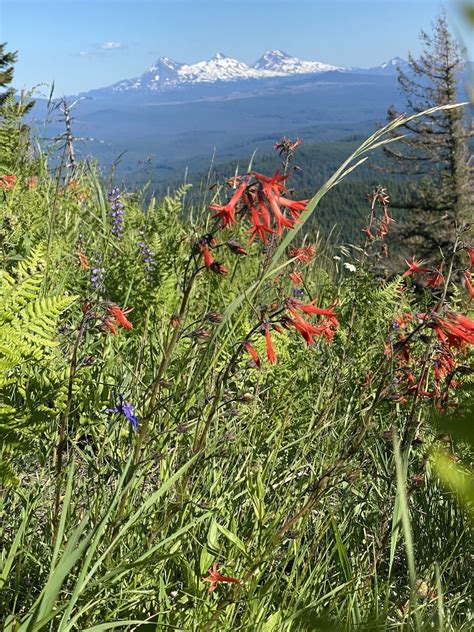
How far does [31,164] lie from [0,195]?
4.93ft

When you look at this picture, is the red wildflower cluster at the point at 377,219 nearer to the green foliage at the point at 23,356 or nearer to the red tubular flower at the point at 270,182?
the red tubular flower at the point at 270,182

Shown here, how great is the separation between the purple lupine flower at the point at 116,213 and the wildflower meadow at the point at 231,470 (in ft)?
3.28

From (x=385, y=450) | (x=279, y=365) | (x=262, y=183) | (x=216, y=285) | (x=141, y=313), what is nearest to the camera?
(x=262, y=183)

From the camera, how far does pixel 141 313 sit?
3.18 metres

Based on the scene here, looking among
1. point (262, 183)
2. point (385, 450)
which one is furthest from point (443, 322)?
point (385, 450)

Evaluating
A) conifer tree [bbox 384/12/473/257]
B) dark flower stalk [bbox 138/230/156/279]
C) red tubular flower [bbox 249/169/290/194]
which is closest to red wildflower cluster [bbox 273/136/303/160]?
dark flower stalk [bbox 138/230/156/279]

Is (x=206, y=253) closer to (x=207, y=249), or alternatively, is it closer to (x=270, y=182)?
(x=207, y=249)

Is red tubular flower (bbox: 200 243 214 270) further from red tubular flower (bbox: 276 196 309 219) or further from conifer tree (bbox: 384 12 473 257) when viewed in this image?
conifer tree (bbox: 384 12 473 257)

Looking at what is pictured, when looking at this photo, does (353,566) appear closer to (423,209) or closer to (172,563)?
(172,563)

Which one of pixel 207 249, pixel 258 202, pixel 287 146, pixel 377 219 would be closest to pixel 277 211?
pixel 258 202

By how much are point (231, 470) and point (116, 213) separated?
243cm

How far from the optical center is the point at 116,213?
3859mm

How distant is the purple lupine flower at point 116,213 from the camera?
12.7ft

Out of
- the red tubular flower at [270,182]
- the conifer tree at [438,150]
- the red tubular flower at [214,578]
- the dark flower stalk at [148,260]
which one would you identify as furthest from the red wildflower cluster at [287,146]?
the conifer tree at [438,150]
